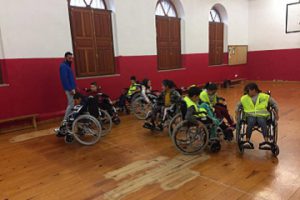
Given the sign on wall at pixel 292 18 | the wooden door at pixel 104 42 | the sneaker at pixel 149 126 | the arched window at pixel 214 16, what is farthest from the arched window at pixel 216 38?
the sneaker at pixel 149 126

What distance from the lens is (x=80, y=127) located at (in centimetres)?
354

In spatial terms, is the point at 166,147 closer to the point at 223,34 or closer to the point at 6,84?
the point at 6,84

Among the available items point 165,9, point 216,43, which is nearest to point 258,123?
point 165,9

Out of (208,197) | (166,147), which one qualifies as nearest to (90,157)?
(166,147)

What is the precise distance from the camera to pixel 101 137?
3852 mm

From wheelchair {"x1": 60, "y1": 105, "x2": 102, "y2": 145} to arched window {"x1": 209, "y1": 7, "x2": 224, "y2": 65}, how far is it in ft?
20.5

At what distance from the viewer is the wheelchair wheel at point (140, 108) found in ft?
16.0

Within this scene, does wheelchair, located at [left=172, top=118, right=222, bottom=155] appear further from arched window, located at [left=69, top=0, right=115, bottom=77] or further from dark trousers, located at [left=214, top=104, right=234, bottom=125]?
arched window, located at [left=69, top=0, right=115, bottom=77]

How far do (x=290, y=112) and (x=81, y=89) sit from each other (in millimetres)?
4393

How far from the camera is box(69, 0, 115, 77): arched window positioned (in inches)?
207

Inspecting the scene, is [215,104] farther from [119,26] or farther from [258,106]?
[119,26]

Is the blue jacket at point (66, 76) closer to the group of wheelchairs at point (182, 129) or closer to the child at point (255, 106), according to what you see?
the group of wheelchairs at point (182, 129)

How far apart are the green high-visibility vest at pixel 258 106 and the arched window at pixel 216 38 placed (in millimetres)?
6182

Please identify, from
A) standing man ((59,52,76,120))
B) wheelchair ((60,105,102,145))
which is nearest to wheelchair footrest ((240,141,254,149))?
wheelchair ((60,105,102,145))
